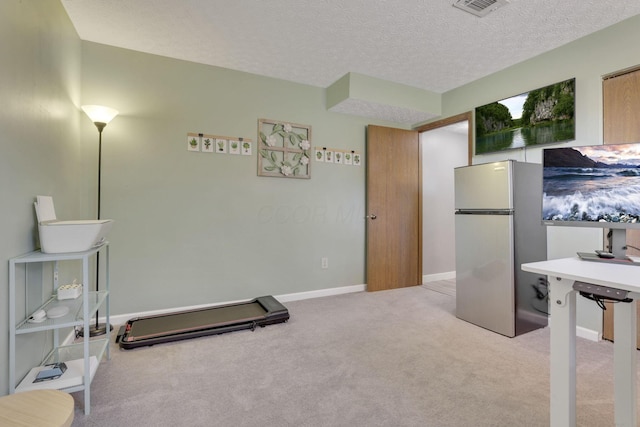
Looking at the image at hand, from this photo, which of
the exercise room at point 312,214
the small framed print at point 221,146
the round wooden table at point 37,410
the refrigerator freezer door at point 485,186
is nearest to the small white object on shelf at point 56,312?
the exercise room at point 312,214

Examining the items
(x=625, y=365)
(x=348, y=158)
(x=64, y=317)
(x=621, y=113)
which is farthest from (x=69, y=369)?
(x=621, y=113)

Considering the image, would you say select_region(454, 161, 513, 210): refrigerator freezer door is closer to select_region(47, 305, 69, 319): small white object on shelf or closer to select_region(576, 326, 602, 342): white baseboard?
select_region(576, 326, 602, 342): white baseboard

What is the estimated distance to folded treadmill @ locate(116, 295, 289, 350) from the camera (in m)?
2.28

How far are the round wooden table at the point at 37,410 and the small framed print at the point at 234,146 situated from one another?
247cm

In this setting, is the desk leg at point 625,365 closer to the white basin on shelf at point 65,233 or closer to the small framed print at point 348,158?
the white basin on shelf at point 65,233

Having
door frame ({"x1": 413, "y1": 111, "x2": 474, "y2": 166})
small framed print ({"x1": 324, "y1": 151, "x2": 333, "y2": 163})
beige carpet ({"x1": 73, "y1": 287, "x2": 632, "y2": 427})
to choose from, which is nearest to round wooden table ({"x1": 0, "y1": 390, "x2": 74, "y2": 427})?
beige carpet ({"x1": 73, "y1": 287, "x2": 632, "y2": 427})

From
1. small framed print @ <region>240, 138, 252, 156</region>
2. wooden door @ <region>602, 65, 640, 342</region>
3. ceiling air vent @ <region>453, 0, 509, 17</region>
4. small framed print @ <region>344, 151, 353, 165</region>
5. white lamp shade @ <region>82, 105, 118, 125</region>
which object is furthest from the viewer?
small framed print @ <region>344, 151, 353, 165</region>

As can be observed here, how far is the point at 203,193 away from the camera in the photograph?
2.98m

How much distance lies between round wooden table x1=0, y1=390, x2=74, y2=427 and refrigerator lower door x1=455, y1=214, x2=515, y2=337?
2812 millimetres

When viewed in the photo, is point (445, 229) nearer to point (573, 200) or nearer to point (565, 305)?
point (573, 200)

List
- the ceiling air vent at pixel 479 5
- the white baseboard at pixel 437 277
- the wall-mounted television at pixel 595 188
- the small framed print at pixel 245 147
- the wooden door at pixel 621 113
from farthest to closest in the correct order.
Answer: the white baseboard at pixel 437 277 → the small framed print at pixel 245 147 → the wooden door at pixel 621 113 → the ceiling air vent at pixel 479 5 → the wall-mounted television at pixel 595 188

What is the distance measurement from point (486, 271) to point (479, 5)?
83.1 inches

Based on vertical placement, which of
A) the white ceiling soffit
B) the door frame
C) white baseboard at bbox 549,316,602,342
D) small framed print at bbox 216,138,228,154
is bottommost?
white baseboard at bbox 549,316,602,342

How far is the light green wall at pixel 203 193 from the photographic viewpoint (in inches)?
106
